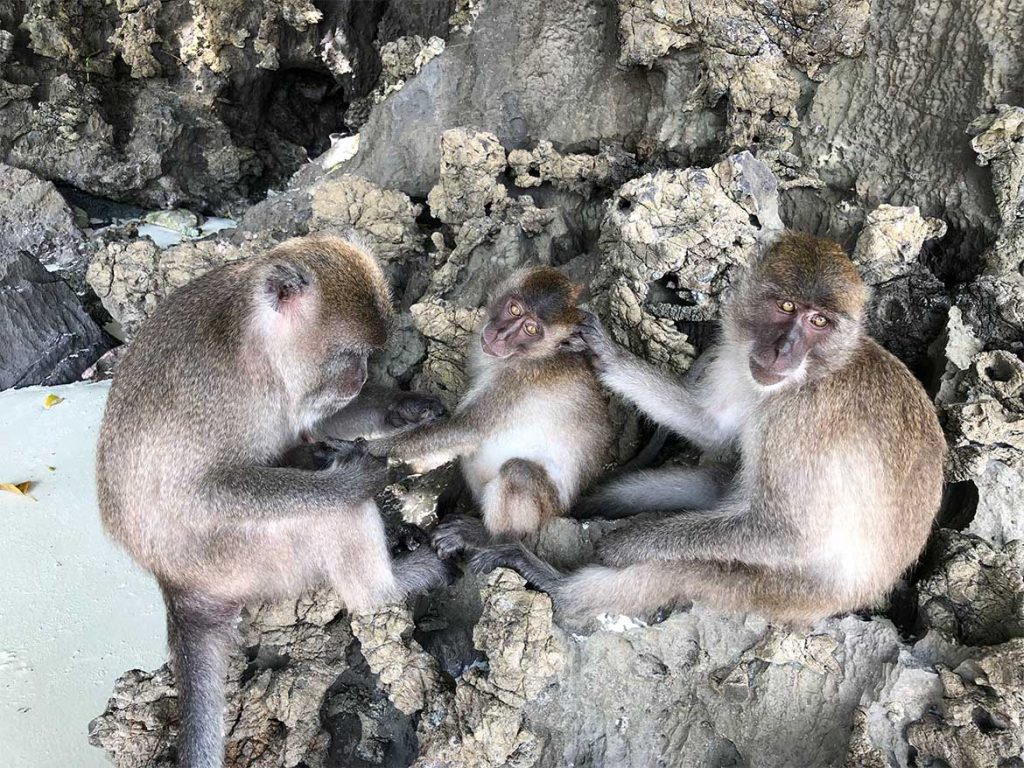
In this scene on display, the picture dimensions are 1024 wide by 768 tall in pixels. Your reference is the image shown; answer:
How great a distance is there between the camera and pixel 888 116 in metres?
3.85

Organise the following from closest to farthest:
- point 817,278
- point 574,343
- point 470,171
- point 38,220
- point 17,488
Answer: point 817,278
point 574,343
point 470,171
point 17,488
point 38,220

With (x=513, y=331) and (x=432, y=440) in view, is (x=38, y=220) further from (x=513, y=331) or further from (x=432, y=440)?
(x=513, y=331)

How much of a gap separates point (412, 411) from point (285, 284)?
3.18 ft

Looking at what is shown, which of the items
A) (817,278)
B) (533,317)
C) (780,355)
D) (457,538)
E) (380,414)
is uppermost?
(817,278)

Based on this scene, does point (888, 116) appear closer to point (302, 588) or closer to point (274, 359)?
point (274, 359)

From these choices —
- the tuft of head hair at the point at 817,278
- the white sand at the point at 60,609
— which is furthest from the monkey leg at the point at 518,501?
the white sand at the point at 60,609

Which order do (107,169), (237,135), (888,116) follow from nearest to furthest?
(888,116)
(107,169)
(237,135)

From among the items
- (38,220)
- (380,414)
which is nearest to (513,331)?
(380,414)

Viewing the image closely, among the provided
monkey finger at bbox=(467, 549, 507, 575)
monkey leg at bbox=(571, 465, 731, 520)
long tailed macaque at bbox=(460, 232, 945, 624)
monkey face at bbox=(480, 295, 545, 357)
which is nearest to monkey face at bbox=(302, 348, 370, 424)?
monkey face at bbox=(480, 295, 545, 357)

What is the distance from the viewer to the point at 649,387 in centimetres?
350

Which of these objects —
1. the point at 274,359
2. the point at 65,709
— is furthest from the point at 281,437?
the point at 65,709

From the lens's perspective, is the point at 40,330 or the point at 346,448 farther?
the point at 40,330

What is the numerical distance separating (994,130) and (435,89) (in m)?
3.08

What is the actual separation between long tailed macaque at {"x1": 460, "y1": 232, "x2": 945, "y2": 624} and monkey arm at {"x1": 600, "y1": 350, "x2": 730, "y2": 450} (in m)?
0.37
